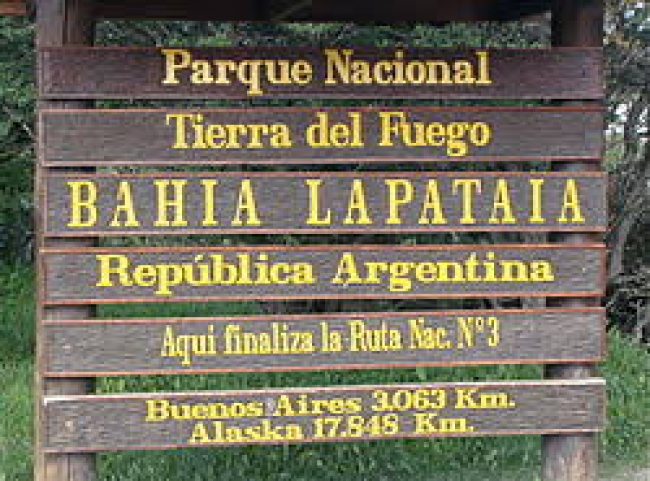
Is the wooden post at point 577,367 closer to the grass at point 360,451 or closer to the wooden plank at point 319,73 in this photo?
the wooden plank at point 319,73

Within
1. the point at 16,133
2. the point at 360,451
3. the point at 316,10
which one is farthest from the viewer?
the point at 16,133

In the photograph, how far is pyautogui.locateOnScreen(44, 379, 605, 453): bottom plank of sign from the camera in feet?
17.6

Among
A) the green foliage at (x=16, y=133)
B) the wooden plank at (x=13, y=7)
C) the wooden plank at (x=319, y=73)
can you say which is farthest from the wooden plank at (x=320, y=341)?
the green foliage at (x=16, y=133)

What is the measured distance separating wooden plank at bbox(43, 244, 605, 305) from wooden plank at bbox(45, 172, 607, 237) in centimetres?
11

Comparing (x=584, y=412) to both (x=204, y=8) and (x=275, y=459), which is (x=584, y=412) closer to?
(x=275, y=459)

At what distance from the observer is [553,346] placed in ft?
18.4

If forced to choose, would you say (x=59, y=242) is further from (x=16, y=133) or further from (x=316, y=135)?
(x=16, y=133)

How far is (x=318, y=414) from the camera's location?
5.48 m

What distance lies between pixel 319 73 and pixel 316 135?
31 centimetres

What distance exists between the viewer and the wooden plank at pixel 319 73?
5.32m

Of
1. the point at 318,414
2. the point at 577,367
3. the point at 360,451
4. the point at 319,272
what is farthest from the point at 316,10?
the point at 360,451

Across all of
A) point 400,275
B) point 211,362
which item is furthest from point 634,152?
point 211,362

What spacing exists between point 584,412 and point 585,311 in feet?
1.71

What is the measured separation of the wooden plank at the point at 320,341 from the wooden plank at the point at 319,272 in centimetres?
12
